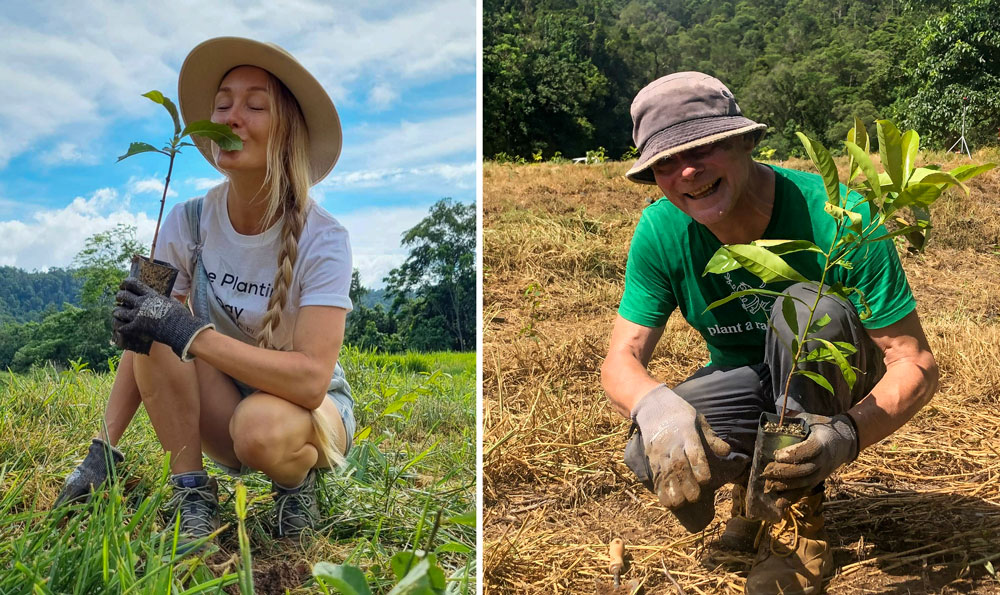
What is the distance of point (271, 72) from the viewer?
163cm

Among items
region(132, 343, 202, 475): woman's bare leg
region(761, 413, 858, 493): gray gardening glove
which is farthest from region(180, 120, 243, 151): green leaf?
region(761, 413, 858, 493): gray gardening glove

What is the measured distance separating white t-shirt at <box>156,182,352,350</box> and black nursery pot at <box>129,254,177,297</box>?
23cm

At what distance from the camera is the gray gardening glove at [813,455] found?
1.35 meters

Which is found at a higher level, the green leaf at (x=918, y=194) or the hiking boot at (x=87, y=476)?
the green leaf at (x=918, y=194)

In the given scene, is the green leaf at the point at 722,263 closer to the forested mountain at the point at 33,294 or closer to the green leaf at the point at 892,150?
the green leaf at the point at 892,150

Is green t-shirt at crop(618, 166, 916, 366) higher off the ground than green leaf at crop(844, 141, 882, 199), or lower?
lower

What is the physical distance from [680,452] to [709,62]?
15.9 m

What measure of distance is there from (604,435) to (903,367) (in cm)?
100

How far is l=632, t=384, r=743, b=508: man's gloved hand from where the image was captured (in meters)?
1.44

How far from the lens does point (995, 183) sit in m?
5.76

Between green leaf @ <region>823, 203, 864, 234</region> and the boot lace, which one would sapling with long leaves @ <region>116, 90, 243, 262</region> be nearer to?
the boot lace

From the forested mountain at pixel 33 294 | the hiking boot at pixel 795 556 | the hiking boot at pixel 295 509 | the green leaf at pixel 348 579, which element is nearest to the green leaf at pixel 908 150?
the hiking boot at pixel 795 556

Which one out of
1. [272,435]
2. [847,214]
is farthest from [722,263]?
[272,435]

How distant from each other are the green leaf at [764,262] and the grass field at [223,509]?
1.97 ft
